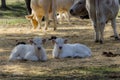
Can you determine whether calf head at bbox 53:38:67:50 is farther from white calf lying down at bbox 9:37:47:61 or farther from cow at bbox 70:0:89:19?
cow at bbox 70:0:89:19

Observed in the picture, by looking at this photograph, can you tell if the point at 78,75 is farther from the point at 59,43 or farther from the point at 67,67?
the point at 59,43

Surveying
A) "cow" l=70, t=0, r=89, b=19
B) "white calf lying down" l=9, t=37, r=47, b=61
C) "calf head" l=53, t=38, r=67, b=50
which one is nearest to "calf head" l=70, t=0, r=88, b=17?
"cow" l=70, t=0, r=89, b=19

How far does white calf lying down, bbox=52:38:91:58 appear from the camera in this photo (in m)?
10.6

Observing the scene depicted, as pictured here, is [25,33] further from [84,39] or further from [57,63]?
[57,63]

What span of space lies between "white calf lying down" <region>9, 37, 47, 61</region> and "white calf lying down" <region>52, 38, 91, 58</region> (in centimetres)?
41

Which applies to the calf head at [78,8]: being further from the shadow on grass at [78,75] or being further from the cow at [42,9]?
the shadow on grass at [78,75]

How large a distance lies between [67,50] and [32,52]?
880 mm

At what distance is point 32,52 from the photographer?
1044 cm

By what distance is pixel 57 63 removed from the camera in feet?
32.9

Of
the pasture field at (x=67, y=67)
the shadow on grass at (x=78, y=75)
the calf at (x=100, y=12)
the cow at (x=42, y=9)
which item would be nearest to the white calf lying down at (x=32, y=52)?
the pasture field at (x=67, y=67)

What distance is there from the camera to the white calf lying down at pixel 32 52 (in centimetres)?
1033

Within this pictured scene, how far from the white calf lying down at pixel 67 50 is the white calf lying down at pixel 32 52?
407 mm

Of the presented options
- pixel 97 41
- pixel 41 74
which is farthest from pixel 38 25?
pixel 41 74

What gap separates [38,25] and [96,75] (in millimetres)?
9947
